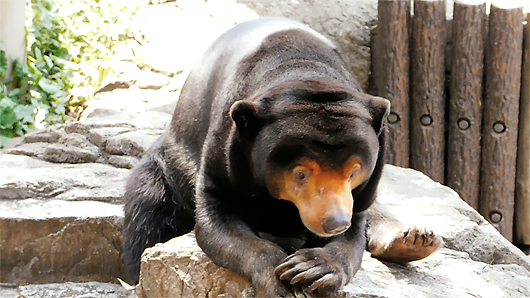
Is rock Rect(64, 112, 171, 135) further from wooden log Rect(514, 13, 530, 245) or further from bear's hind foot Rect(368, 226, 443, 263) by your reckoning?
wooden log Rect(514, 13, 530, 245)

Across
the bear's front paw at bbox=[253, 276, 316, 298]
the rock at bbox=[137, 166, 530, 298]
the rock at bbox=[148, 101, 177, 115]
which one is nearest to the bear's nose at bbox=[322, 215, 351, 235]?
the bear's front paw at bbox=[253, 276, 316, 298]

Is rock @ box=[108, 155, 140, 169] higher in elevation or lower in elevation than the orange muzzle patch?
lower

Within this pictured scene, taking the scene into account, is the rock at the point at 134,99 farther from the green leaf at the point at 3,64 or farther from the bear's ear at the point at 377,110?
the bear's ear at the point at 377,110

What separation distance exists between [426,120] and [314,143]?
4.47 m

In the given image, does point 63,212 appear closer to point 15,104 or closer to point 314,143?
point 314,143

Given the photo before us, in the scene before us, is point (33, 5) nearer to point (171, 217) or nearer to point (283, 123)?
point (171, 217)

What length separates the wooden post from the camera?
759cm

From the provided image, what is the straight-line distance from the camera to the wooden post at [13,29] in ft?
24.9

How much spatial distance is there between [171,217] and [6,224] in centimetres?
104

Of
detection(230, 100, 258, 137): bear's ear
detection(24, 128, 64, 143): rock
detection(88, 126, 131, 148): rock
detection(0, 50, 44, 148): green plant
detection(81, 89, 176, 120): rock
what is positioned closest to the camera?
detection(230, 100, 258, 137): bear's ear

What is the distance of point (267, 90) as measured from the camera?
10.00ft

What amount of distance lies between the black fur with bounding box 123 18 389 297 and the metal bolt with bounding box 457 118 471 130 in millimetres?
3458

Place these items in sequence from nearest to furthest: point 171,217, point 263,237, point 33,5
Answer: point 263,237, point 171,217, point 33,5

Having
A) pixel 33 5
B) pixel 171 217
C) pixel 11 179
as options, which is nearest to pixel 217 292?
pixel 171 217
